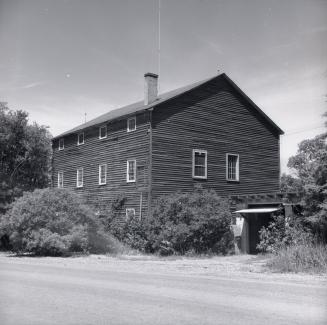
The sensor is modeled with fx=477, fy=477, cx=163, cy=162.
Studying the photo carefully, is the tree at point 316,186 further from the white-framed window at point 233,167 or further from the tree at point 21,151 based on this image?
the tree at point 21,151

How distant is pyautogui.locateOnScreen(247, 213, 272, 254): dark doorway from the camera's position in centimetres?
2623

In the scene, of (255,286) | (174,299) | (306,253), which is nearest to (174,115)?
(306,253)

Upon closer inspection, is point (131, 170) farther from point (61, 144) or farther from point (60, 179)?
point (61, 144)

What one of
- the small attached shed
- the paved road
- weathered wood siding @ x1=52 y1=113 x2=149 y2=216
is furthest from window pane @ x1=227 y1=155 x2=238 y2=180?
the paved road

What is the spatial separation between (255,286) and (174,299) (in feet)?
10.1

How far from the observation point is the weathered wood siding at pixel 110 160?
29.4 meters

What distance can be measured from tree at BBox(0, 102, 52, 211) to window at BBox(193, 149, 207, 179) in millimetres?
12291

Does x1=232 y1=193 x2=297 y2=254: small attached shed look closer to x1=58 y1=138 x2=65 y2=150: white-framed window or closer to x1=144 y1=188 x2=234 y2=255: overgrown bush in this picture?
x1=144 y1=188 x2=234 y2=255: overgrown bush

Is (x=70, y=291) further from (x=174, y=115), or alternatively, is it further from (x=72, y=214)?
(x=174, y=115)

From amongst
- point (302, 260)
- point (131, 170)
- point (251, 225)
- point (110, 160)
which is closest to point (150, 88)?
point (110, 160)

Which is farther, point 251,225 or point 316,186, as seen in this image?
point 251,225

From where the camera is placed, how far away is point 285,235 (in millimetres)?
21953

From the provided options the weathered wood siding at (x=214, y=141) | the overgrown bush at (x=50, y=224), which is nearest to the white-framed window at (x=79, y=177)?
the weathered wood siding at (x=214, y=141)

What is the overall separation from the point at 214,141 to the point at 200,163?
187cm
